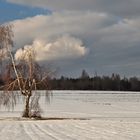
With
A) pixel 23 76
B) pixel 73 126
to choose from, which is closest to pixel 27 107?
pixel 23 76

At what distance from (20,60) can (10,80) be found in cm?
198

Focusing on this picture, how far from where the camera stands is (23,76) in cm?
3891

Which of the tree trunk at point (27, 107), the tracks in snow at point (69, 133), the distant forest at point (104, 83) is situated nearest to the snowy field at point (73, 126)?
the tracks in snow at point (69, 133)

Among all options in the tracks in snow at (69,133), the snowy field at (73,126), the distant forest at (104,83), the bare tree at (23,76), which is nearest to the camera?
the tracks in snow at (69,133)

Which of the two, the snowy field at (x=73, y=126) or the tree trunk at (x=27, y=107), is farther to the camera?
the tree trunk at (x=27, y=107)

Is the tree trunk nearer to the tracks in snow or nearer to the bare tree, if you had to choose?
the bare tree

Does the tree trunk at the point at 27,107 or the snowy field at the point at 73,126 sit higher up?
the tree trunk at the point at 27,107

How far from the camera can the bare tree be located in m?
38.3

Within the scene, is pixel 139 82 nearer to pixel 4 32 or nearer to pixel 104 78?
pixel 104 78

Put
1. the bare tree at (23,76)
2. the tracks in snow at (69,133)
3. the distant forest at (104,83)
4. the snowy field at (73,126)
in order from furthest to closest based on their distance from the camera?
1. the distant forest at (104,83)
2. the bare tree at (23,76)
3. the snowy field at (73,126)
4. the tracks in snow at (69,133)

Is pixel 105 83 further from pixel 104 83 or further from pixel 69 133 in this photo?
pixel 69 133

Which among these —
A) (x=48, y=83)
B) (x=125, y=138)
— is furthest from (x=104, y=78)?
(x=125, y=138)

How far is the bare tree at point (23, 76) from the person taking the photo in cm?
3834

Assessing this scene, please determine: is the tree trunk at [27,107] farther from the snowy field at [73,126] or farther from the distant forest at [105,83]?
the distant forest at [105,83]
